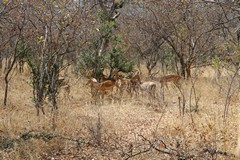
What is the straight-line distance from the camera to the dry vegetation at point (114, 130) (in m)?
4.83

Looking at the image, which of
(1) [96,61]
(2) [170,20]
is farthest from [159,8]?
(1) [96,61]

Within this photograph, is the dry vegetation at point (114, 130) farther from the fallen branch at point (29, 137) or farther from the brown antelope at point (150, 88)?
the brown antelope at point (150, 88)

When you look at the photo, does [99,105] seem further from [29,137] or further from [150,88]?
[29,137]

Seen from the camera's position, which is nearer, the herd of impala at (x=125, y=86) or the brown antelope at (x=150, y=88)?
the herd of impala at (x=125, y=86)

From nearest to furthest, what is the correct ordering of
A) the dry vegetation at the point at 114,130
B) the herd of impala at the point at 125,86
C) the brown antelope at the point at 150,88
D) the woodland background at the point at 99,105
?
1. the dry vegetation at the point at 114,130
2. the woodland background at the point at 99,105
3. the herd of impala at the point at 125,86
4. the brown antelope at the point at 150,88

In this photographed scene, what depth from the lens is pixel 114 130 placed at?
20.0ft

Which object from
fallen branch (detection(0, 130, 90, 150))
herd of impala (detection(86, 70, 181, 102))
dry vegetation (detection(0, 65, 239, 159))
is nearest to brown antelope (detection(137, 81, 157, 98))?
herd of impala (detection(86, 70, 181, 102))

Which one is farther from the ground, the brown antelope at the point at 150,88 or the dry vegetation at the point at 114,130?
the brown antelope at the point at 150,88

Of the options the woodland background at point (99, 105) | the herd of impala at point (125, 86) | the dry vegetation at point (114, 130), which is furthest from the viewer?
the herd of impala at point (125, 86)

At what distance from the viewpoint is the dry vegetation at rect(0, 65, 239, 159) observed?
483cm

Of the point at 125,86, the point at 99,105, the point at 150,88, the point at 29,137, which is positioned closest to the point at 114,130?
the point at 29,137

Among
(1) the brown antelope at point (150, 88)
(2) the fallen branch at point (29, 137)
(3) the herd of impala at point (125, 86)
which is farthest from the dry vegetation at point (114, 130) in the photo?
(3) the herd of impala at point (125, 86)

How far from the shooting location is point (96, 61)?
11531 mm

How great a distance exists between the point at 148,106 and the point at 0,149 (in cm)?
457
